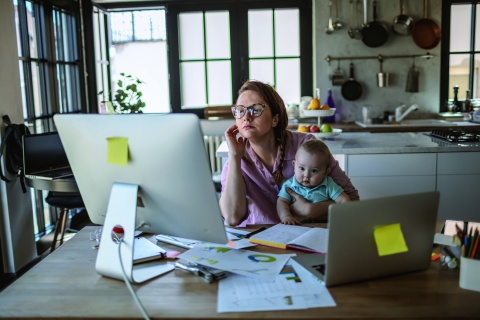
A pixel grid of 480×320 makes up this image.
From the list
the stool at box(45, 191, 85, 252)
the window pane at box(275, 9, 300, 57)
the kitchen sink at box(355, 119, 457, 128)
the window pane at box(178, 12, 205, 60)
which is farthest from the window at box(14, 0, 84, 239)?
the kitchen sink at box(355, 119, 457, 128)

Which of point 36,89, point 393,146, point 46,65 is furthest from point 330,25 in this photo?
point 36,89

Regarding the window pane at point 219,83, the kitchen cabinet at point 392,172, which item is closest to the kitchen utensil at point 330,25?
the window pane at point 219,83

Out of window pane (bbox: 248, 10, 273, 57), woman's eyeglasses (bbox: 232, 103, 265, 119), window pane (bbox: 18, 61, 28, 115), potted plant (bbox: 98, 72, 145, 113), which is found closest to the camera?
woman's eyeglasses (bbox: 232, 103, 265, 119)

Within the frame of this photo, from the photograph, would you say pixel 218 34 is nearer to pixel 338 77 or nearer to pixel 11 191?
pixel 338 77

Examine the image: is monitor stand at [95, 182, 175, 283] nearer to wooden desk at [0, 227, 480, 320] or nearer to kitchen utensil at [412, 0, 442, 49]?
wooden desk at [0, 227, 480, 320]

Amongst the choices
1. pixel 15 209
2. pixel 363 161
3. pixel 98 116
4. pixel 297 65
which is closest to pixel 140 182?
pixel 98 116

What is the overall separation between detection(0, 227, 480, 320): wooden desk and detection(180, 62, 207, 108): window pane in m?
4.09

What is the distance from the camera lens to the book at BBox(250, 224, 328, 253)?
1.55 metres

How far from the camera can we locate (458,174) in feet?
10.1

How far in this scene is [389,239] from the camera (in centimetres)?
127

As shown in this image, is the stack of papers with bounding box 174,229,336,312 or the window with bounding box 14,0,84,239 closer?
the stack of papers with bounding box 174,229,336,312

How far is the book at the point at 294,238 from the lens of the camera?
155cm

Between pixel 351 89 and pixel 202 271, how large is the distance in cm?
417

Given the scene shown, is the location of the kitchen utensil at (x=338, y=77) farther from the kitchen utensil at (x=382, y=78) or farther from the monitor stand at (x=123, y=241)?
the monitor stand at (x=123, y=241)
